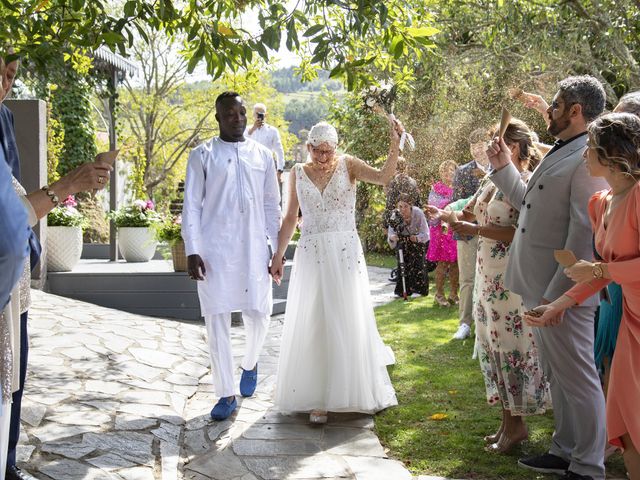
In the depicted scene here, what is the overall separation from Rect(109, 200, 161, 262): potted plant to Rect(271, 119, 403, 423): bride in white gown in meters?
7.01

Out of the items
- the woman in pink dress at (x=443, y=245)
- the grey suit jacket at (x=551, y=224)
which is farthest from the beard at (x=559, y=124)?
the woman in pink dress at (x=443, y=245)

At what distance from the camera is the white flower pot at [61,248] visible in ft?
37.0

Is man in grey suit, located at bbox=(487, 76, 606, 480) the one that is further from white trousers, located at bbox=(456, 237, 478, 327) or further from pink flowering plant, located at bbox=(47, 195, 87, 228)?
pink flowering plant, located at bbox=(47, 195, 87, 228)

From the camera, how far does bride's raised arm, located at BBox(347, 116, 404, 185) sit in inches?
230

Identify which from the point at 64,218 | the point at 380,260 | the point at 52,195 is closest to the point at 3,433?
the point at 52,195

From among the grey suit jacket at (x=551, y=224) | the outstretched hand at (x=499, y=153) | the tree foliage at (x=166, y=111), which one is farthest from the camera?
the tree foliage at (x=166, y=111)

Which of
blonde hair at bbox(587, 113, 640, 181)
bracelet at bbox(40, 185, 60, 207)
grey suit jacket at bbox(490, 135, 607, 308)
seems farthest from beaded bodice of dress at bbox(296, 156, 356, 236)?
bracelet at bbox(40, 185, 60, 207)

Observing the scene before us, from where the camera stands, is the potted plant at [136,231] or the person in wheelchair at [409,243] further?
the potted plant at [136,231]

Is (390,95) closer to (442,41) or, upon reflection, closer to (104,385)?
(104,385)

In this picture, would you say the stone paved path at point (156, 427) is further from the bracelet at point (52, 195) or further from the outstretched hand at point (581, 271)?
the bracelet at point (52, 195)

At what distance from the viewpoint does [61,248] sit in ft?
37.0

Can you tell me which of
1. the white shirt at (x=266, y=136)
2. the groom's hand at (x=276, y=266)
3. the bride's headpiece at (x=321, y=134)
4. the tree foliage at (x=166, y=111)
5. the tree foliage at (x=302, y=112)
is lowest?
the groom's hand at (x=276, y=266)

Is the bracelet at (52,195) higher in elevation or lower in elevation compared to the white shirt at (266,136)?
lower

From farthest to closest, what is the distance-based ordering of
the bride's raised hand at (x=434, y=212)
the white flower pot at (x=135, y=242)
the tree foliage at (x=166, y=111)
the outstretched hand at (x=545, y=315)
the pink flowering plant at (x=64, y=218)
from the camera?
the tree foliage at (x=166, y=111) < the white flower pot at (x=135, y=242) < the pink flowering plant at (x=64, y=218) < the bride's raised hand at (x=434, y=212) < the outstretched hand at (x=545, y=315)
